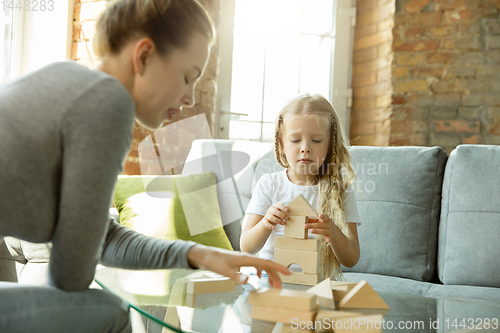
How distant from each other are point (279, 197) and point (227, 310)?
798mm

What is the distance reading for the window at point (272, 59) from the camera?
3.17 m

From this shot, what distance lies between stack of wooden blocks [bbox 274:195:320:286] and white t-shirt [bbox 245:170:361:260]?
40cm

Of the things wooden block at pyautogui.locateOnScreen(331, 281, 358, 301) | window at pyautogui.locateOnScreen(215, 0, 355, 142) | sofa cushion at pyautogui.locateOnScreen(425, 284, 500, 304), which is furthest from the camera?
window at pyautogui.locateOnScreen(215, 0, 355, 142)

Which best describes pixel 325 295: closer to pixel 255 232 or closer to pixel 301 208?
pixel 301 208

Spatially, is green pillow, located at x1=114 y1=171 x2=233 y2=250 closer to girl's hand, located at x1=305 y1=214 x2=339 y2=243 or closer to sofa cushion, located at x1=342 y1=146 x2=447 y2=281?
sofa cushion, located at x1=342 y1=146 x2=447 y2=281

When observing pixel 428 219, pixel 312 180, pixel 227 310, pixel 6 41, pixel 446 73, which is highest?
pixel 446 73

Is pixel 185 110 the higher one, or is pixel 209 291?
pixel 185 110

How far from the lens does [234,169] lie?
2.26 meters

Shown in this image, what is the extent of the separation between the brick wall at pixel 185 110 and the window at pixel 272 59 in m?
0.19

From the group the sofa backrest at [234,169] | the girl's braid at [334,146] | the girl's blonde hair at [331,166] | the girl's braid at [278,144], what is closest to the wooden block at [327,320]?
the girl's blonde hair at [331,166]

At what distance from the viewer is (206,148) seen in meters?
2.36

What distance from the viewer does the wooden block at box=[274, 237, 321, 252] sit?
1.15 meters

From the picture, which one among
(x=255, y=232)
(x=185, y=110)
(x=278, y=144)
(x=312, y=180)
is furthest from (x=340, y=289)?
(x=185, y=110)

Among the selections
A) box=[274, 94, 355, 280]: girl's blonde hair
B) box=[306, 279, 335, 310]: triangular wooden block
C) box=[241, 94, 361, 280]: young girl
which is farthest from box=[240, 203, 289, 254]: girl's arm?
box=[306, 279, 335, 310]: triangular wooden block
